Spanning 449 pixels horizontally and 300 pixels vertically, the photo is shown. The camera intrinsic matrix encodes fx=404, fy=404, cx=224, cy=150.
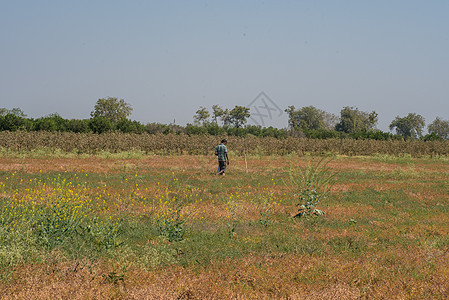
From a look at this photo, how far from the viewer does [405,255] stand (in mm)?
7789

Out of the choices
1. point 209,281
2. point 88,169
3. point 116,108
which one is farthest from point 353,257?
point 116,108

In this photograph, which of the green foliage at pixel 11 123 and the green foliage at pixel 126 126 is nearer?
the green foliage at pixel 11 123

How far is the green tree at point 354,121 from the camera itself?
4486 inches

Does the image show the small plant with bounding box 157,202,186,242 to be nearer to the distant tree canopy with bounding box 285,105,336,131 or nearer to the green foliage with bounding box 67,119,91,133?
the green foliage with bounding box 67,119,91,133

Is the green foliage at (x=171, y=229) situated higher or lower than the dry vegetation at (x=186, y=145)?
lower

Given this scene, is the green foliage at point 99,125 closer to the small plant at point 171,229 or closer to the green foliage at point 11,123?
the green foliage at point 11,123

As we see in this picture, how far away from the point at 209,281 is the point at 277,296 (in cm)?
109

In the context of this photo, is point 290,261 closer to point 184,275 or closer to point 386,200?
point 184,275

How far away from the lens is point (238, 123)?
10662 cm

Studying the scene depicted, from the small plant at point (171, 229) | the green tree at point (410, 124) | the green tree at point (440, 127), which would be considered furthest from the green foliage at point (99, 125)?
the green tree at point (440, 127)

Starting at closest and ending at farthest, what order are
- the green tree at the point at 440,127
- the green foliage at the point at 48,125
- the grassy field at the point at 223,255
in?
the grassy field at the point at 223,255
the green foliage at the point at 48,125
the green tree at the point at 440,127

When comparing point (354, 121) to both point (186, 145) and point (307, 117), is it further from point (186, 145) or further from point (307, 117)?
point (186, 145)

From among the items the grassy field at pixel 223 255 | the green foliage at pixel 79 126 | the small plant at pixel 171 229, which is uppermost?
the green foliage at pixel 79 126

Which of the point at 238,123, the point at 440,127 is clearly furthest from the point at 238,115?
the point at 440,127
